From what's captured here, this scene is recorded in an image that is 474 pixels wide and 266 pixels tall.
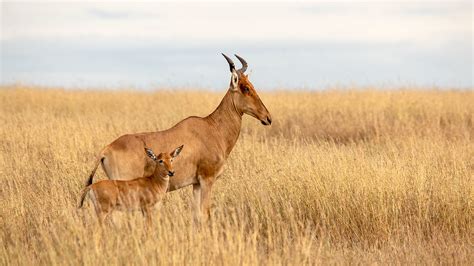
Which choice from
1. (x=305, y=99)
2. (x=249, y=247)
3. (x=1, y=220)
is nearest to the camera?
(x=249, y=247)

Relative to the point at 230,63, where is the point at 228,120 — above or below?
below

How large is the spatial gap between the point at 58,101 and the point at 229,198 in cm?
1684

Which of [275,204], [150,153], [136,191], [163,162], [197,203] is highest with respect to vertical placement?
[150,153]

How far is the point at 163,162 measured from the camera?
26.4 ft

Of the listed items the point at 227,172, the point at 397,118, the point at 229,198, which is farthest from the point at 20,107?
the point at 229,198

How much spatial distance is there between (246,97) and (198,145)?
40.8 inches

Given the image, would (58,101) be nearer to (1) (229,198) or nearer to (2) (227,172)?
(2) (227,172)

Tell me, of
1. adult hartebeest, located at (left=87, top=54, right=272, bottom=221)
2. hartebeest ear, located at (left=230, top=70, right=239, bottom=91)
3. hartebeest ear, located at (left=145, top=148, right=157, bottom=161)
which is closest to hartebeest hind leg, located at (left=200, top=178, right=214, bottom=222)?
adult hartebeest, located at (left=87, top=54, right=272, bottom=221)

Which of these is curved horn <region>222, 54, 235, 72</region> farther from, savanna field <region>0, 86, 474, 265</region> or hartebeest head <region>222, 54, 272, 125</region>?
savanna field <region>0, 86, 474, 265</region>

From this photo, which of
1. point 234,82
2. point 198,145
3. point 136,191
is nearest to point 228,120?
point 234,82

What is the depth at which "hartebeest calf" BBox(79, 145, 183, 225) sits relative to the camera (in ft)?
24.8

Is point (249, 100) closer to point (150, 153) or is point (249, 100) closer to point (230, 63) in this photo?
point (230, 63)

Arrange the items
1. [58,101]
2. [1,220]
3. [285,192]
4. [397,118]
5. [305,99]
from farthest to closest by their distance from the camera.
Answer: [58,101], [305,99], [397,118], [285,192], [1,220]

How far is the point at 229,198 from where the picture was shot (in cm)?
1050
